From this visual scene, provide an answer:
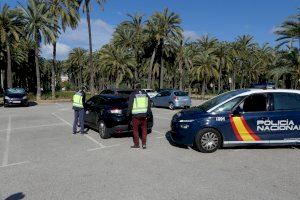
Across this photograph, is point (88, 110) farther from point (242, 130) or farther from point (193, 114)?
point (242, 130)

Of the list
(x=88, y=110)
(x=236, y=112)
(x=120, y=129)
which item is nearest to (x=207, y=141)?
(x=236, y=112)

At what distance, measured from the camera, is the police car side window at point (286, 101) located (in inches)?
391

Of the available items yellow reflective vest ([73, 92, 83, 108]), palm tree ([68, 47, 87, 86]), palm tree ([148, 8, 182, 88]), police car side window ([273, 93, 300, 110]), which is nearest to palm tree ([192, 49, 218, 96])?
palm tree ([148, 8, 182, 88])

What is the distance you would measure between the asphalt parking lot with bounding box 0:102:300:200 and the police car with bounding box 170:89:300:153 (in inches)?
12.6

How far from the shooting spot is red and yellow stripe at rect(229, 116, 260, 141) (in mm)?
9703

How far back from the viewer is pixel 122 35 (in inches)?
2276

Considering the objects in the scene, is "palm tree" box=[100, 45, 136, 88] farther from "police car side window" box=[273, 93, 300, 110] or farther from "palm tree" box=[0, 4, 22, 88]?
"police car side window" box=[273, 93, 300, 110]

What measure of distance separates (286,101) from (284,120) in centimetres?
54

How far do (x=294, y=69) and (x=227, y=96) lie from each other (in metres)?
20.8

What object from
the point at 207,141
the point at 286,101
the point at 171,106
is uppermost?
the point at 286,101

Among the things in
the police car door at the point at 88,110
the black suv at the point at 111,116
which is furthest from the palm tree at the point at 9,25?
the black suv at the point at 111,116

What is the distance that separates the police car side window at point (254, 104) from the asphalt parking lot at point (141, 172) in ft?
3.61

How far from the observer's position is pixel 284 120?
978 centimetres

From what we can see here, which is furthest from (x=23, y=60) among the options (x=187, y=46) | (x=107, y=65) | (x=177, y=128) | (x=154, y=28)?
(x=177, y=128)
